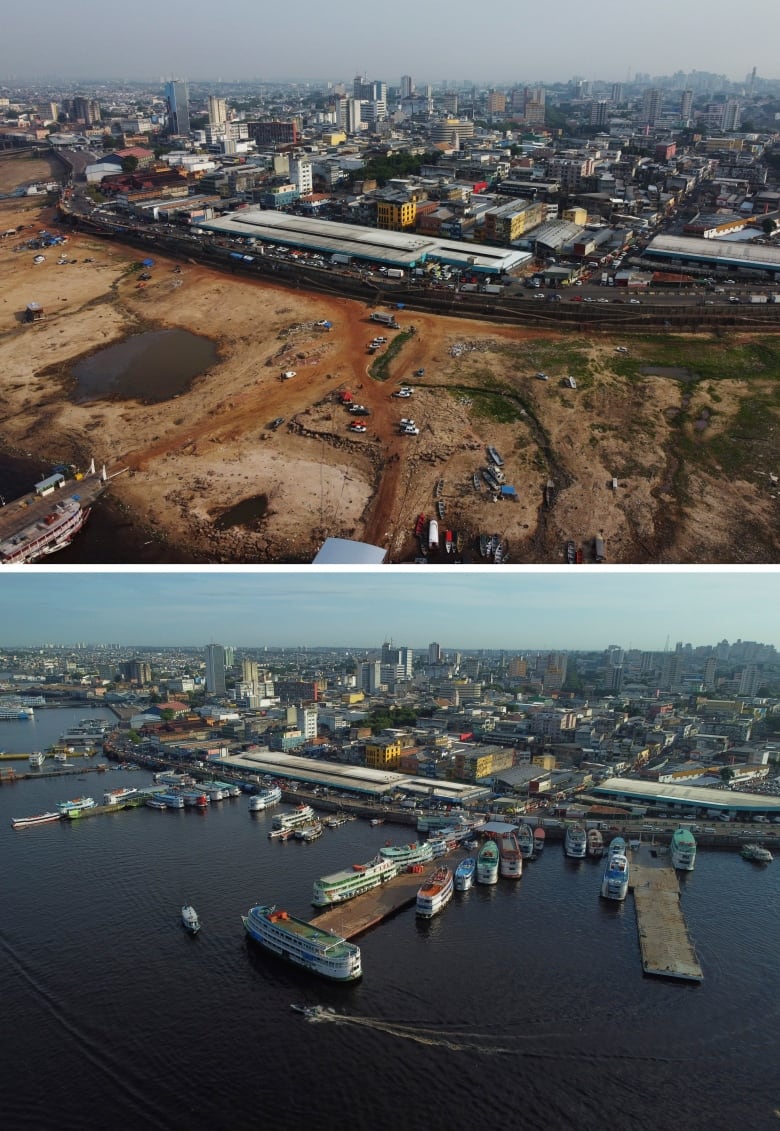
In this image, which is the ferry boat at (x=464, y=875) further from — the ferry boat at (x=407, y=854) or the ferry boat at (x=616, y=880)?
the ferry boat at (x=616, y=880)

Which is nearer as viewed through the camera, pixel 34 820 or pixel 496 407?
pixel 34 820

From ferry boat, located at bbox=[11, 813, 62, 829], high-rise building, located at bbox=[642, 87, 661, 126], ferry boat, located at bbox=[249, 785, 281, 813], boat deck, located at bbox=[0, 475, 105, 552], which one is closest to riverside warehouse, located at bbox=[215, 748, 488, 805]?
ferry boat, located at bbox=[249, 785, 281, 813]

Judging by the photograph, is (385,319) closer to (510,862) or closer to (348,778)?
(348,778)

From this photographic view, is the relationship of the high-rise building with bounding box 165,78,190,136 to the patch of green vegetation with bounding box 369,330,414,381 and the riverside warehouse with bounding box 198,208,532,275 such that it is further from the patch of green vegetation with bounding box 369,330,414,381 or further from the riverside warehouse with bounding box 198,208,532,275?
the patch of green vegetation with bounding box 369,330,414,381

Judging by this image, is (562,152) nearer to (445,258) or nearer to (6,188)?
(445,258)

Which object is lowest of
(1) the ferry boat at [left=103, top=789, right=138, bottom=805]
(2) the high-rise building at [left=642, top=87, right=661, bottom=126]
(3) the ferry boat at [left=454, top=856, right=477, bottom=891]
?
(1) the ferry boat at [left=103, top=789, right=138, bottom=805]

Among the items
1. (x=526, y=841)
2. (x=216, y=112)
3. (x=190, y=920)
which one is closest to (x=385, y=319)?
(x=526, y=841)
